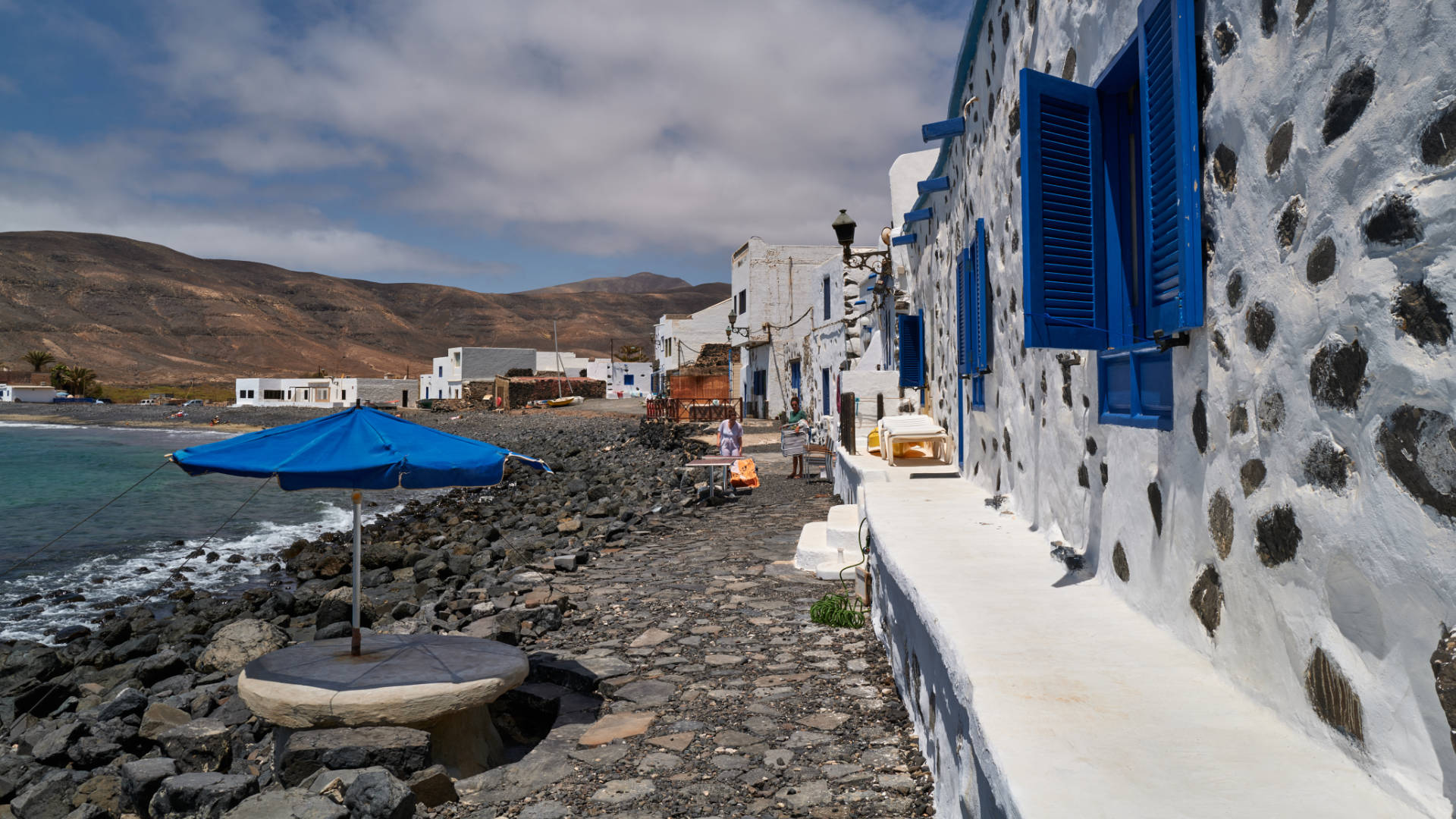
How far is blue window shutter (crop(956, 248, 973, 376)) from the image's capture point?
7.82m

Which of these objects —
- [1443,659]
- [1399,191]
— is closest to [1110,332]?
[1399,191]

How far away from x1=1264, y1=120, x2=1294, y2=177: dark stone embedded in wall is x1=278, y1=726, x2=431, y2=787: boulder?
426 centimetres

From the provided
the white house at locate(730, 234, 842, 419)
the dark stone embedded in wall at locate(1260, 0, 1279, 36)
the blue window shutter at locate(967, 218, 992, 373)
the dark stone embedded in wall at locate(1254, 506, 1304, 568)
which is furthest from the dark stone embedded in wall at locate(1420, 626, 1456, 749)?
the white house at locate(730, 234, 842, 419)

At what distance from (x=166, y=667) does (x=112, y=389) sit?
422 feet

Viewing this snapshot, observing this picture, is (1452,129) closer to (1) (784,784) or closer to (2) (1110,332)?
(2) (1110,332)

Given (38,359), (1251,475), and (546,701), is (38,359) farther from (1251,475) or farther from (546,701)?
(1251,475)

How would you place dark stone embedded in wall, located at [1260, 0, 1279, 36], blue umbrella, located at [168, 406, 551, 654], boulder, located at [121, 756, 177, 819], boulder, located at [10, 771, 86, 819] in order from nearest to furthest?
dark stone embedded in wall, located at [1260, 0, 1279, 36], boulder, located at [121, 756, 177, 819], blue umbrella, located at [168, 406, 551, 654], boulder, located at [10, 771, 86, 819]

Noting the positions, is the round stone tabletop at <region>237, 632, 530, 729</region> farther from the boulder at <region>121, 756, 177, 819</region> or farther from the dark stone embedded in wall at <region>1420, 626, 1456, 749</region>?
the dark stone embedded in wall at <region>1420, 626, 1456, 749</region>

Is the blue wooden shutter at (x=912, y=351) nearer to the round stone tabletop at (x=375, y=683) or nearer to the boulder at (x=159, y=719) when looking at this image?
the round stone tabletop at (x=375, y=683)

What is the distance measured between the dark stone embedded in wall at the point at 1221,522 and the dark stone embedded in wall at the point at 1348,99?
3.80ft

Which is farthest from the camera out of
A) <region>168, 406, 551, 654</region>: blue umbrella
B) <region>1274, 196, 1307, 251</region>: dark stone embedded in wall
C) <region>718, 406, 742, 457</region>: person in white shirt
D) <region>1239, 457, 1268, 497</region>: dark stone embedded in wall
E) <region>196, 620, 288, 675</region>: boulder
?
<region>718, 406, 742, 457</region>: person in white shirt

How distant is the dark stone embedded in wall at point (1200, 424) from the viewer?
306 cm

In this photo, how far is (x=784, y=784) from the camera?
13.8ft

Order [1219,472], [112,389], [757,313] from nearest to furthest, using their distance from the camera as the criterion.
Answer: [1219,472] < [757,313] < [112,389]
